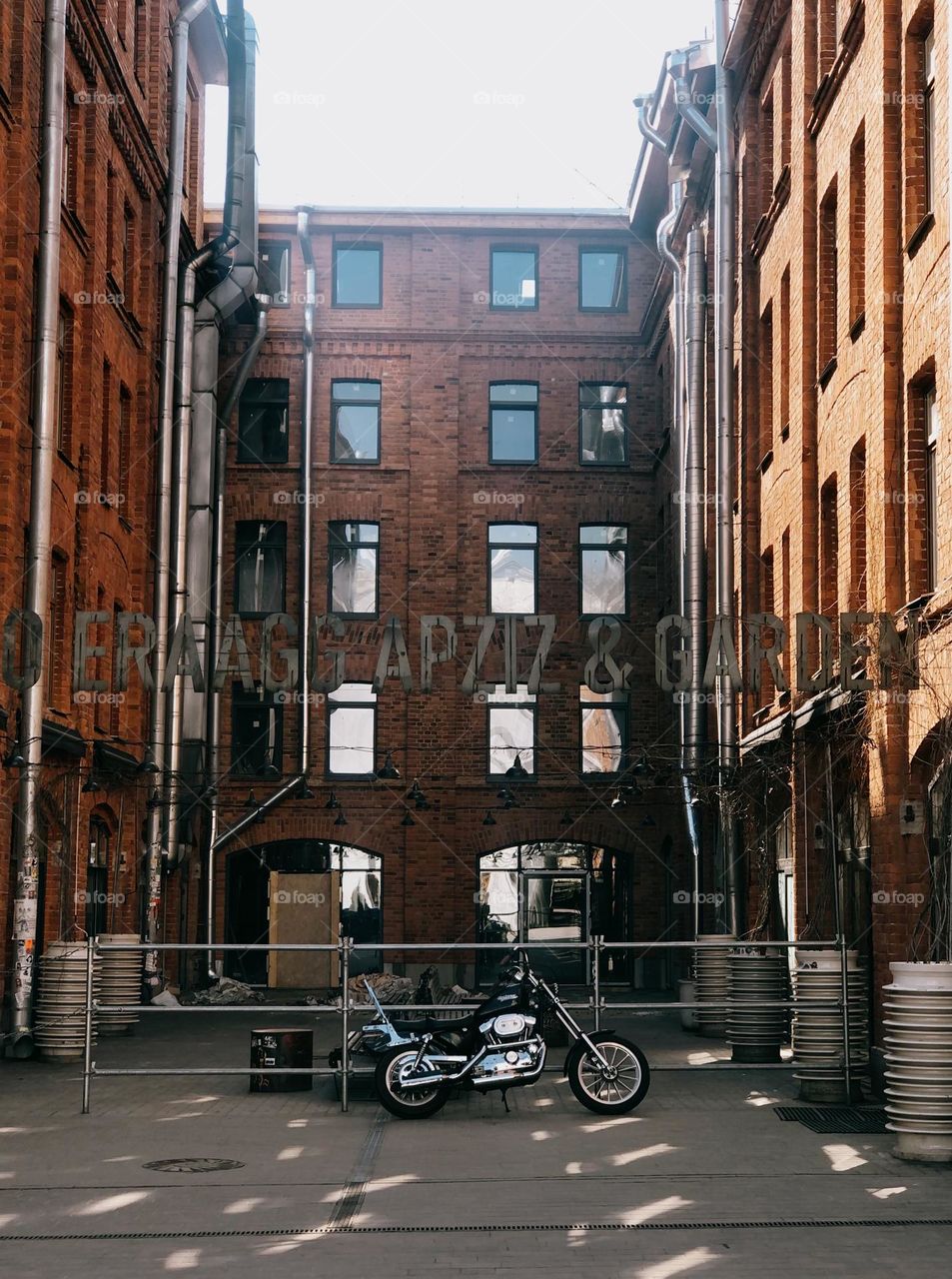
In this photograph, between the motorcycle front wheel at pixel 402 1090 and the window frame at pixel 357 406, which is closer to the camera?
the motorcycle front wheel at pixel 402 1090

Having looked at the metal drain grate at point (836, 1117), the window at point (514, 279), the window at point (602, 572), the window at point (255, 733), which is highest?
the window at point (514, 279)

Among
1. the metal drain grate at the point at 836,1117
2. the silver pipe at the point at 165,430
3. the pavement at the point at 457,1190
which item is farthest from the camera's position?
the silver pipe at the point at 165,430

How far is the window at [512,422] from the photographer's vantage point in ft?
115

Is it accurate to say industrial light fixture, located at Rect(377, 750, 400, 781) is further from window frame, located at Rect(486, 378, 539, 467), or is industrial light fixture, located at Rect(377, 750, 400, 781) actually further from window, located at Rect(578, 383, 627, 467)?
window, located at Rect(578, 383, 627, 467)

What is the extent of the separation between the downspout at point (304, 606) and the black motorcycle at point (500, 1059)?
58.4 ft

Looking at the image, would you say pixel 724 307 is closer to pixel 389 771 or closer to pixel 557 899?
pixel 389 771

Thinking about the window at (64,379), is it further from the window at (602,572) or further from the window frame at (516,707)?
the window at (602,572)

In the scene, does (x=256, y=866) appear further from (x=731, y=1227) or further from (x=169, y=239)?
(x=731, y=1227)

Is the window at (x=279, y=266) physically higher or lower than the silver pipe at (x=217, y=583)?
higher

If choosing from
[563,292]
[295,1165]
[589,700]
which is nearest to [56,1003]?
[295,1165]

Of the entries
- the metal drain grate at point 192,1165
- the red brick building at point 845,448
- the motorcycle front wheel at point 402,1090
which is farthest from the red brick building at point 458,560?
the metal drain grate at point 192,1165

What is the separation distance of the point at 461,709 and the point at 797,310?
48.2 feet

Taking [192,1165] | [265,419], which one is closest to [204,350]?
[265,419]

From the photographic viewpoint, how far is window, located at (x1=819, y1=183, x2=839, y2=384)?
19.8 metres
